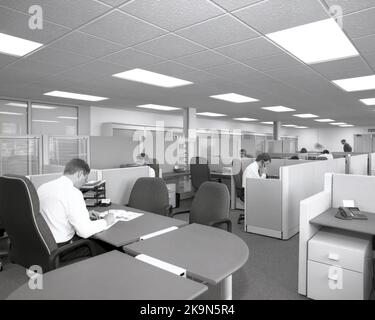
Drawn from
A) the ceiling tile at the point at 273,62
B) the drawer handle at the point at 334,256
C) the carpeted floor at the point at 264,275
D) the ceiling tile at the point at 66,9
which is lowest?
the carpeted floor at the point at 264,275

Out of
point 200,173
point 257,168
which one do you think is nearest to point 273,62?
point 257,168

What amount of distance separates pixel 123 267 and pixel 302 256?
162 cm

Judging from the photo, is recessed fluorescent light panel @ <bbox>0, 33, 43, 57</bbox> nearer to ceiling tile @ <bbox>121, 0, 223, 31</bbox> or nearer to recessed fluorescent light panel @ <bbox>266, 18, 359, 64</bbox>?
ceiling tile @ <bbox>121, 0, 223, 31</bbox>

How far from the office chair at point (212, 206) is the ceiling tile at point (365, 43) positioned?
1.87 meters

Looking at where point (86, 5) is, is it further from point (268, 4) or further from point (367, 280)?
point (367, 280)

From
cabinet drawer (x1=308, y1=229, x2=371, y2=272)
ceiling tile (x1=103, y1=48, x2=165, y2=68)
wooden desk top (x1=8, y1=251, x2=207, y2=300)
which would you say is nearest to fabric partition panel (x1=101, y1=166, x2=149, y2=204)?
ceiling tile (x1=103, y1=48, x2=165, y2=68)

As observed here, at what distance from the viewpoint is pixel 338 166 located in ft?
16.9

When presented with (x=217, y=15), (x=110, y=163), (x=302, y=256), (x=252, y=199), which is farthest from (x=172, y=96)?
(x=302, y=256)

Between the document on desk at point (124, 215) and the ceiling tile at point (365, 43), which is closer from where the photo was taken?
the document on desk at point (124, 215)

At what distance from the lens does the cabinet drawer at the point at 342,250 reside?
1995mm

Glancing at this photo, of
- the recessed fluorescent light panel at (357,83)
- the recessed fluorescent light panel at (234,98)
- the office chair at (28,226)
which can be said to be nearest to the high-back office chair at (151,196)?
the office chair at (28,226)

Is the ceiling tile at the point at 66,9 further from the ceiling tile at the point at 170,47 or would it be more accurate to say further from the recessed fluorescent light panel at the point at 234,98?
the recessed fluorescent light panel at the point at 234,98

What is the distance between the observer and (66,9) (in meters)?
1.98

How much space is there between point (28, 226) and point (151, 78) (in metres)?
2.97
